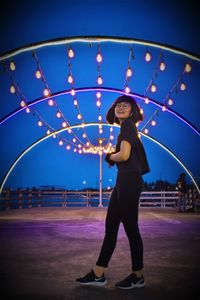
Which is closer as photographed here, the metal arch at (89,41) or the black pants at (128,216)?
the black pants at (128,216)

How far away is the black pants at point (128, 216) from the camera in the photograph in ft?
9.08

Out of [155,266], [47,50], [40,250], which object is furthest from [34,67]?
[155,266]

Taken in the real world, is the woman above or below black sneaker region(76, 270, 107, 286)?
above

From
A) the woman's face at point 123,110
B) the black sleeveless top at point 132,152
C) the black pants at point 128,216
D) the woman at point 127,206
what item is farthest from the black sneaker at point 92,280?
the woman's face at point 123,110

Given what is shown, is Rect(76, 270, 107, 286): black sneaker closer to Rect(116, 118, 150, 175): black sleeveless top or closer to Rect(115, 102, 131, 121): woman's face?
Rect(116, 118, 150, 175): black sleeveless top

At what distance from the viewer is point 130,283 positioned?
2.68 metres

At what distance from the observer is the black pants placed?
2.77m

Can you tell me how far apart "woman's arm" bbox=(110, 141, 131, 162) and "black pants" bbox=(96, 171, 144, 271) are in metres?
0.15

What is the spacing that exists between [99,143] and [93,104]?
438 cm

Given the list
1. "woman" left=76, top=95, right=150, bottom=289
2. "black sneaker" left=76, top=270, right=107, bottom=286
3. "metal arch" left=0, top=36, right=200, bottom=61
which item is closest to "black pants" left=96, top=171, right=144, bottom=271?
"woman" left=76, top=95, right=150, bottom=289

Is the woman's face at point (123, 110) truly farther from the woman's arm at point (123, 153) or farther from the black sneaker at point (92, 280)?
the black sneaker at point (92, 280)

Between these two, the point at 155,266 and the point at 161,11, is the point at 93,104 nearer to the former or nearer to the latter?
the point at 161,11

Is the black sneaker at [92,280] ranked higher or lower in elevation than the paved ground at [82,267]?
higher

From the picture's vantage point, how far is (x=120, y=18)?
997 centimetres
